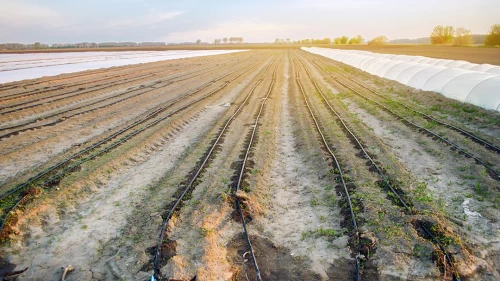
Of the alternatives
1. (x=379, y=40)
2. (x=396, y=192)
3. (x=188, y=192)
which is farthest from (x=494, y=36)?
(x=188, y=192)

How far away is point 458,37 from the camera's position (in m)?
110

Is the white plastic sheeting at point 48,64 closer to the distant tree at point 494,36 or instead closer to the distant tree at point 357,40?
the distant tree at point 494,36

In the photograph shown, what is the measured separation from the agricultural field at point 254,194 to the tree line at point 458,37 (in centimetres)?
8989

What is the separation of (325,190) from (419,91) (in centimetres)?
1778

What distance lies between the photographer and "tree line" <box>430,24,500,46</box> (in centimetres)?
8562

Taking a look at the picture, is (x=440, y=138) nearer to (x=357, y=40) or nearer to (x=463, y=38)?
(x=463, y=38)

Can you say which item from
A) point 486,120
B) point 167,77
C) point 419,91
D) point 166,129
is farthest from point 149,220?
point 167,77

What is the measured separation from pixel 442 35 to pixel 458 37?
9.70m

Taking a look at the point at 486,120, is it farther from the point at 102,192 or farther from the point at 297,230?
the point at 102,192

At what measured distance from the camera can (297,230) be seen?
8375 mm

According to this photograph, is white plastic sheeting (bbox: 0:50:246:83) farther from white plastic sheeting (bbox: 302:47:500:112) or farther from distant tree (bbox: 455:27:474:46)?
distant tree (bbox: 455:27:474:46)

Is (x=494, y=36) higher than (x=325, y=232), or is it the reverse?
(x=494, y=36)

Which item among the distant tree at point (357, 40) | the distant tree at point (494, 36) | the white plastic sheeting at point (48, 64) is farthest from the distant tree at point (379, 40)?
the white plastic sheeting at point (48, 64)

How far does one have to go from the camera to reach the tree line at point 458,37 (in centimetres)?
8562
